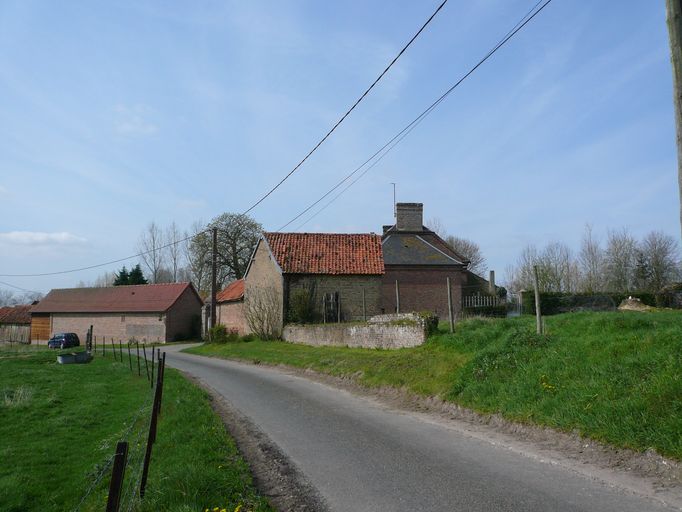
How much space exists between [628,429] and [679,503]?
1704 millimetres

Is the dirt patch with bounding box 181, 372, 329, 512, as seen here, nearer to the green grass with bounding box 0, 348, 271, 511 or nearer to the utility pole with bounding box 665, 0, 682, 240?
the green grass with bounding box 0, 348, 271, 511

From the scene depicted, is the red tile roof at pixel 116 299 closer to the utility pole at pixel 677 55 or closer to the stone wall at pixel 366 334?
the stone wall at pixel 366 334

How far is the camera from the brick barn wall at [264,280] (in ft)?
112

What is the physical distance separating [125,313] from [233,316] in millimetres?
17455

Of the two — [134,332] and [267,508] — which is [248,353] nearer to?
[267,508]

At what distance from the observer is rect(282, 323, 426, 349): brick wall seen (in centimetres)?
1806

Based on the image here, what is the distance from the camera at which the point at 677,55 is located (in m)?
6.46

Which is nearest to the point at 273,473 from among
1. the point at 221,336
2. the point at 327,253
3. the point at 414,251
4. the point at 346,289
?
the point at 346,289

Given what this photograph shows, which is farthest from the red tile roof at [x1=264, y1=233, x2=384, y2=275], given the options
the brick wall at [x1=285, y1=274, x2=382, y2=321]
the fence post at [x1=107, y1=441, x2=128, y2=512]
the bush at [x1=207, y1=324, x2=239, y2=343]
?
the fence post at [x1=107, y1=441, x2=128, y2=512]

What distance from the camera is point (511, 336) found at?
40.5 ft

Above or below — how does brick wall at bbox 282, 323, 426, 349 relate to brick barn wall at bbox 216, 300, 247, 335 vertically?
below

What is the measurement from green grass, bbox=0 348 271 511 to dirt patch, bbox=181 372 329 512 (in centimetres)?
20

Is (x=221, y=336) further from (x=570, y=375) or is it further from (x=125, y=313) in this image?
(x=570, y=375)

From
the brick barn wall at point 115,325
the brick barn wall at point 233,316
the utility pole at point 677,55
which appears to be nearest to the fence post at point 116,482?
the utility pole at point 677,55
